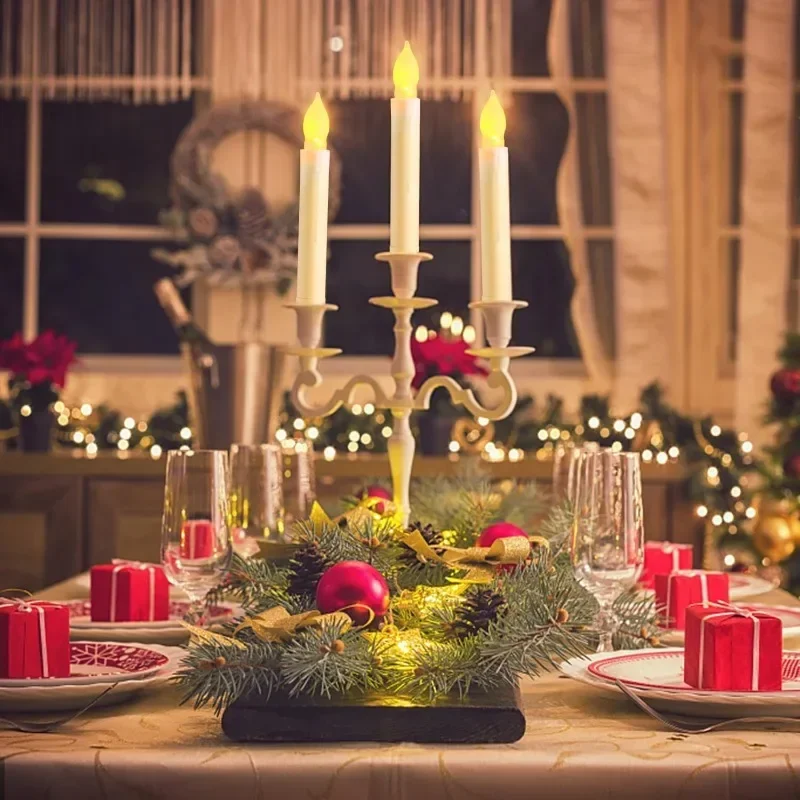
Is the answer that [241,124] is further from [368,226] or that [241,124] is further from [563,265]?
[563,265]

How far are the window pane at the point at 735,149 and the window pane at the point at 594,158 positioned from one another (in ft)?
1.16

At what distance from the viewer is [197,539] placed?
4.19 feet

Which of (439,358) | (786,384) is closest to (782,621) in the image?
(439,358)

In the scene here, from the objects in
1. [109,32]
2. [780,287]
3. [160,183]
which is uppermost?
[109,32]

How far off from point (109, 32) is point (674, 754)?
131 inches

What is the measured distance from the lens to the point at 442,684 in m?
0.97

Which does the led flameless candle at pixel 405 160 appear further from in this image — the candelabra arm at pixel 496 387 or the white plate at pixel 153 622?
the white plate at pixel 153 622

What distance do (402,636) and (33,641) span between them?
301mm

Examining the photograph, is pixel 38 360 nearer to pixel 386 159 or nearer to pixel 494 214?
pixel 386 159

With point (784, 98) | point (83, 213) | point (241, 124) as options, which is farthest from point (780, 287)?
point (83, 213)

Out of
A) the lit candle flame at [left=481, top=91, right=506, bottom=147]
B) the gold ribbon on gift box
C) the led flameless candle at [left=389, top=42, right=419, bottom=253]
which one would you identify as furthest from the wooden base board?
the lit candle flame at [left=481, top=91, right=506, bottom=147]

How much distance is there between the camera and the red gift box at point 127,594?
1458 millimetres

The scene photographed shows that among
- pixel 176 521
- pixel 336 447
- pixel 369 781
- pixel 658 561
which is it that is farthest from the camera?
pixel 336 447

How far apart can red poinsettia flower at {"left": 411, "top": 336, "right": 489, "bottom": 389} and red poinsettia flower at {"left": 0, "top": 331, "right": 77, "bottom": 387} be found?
3.12 feet
